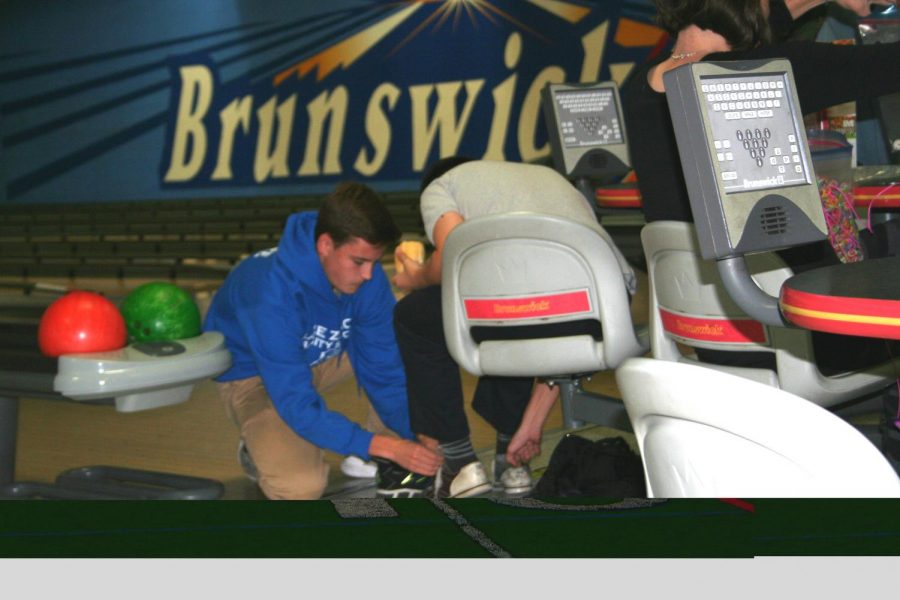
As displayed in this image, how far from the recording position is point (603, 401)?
2.72 meters

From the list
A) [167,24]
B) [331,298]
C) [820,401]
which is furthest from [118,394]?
[167,24]

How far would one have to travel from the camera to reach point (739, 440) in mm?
895

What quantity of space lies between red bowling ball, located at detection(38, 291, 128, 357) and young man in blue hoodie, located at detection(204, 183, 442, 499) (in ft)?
1.11

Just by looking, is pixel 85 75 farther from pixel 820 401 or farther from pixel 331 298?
pixel 820 401

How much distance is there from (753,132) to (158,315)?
60.1 inches

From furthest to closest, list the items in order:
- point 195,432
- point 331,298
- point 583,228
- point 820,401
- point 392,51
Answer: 1. point 392,51
2. point 195,432
3. point 331,298
4. point 583,228
5. point 820,401

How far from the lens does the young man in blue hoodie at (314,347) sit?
2.63m

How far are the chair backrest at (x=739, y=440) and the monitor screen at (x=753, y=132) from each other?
60 cm

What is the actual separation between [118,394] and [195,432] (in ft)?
3.91

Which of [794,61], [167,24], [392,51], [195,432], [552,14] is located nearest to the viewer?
[794,61]

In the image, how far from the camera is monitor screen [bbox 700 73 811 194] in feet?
4.97

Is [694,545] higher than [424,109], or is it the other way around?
[424,109]

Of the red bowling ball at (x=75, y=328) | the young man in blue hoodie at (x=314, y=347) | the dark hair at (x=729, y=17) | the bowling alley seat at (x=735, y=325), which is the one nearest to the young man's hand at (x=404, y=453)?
the young man in blue hoodie at (x=314, y=347)

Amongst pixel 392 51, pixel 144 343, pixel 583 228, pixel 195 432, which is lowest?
pixel 195 432
